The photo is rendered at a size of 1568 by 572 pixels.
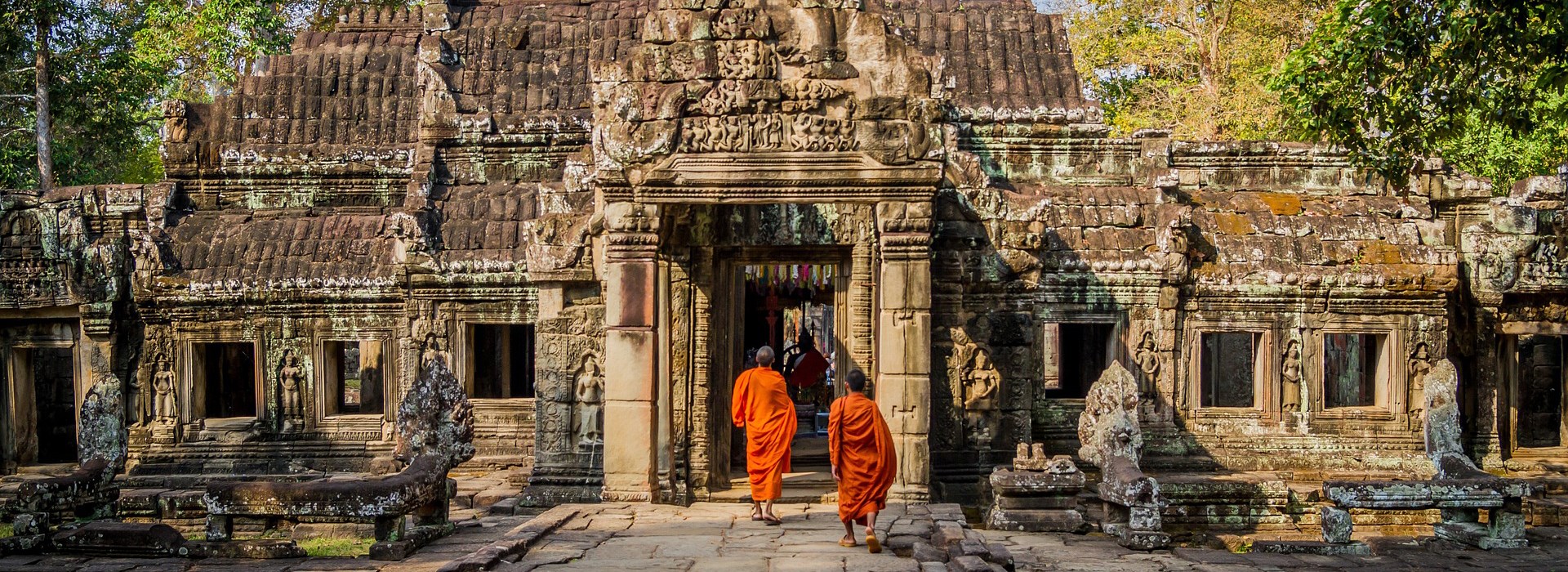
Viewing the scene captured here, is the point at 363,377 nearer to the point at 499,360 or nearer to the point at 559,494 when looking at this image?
the point at 499,360

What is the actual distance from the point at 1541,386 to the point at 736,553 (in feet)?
41.0

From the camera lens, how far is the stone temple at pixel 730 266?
37.1 ft

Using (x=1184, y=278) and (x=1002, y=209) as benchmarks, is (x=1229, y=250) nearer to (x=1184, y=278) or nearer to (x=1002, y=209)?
(x=1184, y=278)

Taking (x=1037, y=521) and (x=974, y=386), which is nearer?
(x=1037, y=521)

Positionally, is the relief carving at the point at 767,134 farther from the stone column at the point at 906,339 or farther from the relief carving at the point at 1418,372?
the relief carving at the point at 1418,372

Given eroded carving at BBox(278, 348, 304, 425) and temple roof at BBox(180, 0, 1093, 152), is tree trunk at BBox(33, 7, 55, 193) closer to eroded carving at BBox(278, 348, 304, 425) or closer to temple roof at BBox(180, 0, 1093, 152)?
temple roof at BBox(180, 0, 1093, 152)

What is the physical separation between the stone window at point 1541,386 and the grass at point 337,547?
1324 centimetres

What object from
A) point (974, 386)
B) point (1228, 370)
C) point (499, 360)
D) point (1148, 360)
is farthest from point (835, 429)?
point (1228, 370)

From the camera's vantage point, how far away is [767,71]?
36.9 feet

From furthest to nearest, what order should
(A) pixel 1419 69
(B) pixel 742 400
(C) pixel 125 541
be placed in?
(B) pixel 742 400, (A) pixel 1419 69, (C) pixel 125 541

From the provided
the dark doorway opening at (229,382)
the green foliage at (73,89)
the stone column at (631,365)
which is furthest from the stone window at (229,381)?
the stone column at (631,365)

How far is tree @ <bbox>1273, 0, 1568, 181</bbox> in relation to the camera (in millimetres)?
9742

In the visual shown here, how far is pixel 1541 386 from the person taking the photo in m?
17.9

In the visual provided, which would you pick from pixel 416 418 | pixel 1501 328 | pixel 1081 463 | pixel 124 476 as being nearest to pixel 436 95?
pixel 124 476
